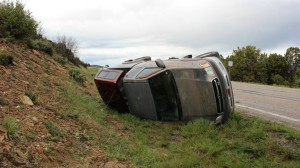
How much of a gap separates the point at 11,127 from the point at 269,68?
5240 centimetres

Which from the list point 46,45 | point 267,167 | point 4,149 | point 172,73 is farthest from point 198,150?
point 46,45

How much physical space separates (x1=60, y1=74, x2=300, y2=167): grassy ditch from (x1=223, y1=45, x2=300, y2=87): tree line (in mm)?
44742

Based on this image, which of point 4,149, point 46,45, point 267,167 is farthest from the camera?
point 46,45

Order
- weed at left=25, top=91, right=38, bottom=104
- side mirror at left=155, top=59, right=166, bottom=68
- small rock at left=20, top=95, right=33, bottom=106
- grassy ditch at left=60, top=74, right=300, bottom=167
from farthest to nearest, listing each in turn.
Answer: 1. side mirror at left=155, top=59, right=166, bottom=68
2. weed at left=25, top=91, right=38, bottom=104
3. small rock at left=20, top=95, right=33, bottom=106
4. grassy ditch at left=60, top=74, right=300, bottom=167

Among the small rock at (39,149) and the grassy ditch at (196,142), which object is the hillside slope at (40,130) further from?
the grassy ditch at (196,142)

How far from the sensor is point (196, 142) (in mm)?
6754

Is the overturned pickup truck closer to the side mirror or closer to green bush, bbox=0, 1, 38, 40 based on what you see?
the side mirror

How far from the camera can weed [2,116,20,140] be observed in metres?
5.02

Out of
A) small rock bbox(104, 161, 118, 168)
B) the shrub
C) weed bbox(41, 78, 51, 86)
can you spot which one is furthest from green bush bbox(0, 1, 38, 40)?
small rock bbox(104, 161, 118, 168)

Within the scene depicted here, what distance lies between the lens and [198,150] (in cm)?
636

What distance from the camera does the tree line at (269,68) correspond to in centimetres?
5262

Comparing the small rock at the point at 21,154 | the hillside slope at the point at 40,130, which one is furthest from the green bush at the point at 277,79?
the small rock at the point at 21,154

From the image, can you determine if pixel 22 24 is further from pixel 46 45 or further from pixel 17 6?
pixel 46 45

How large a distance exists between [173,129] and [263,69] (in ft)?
162
